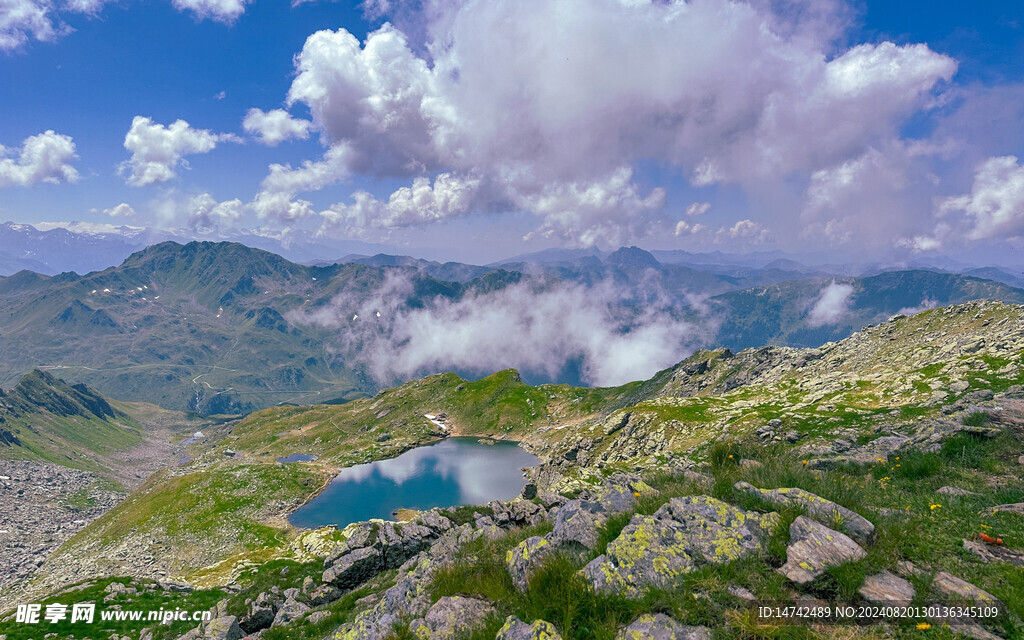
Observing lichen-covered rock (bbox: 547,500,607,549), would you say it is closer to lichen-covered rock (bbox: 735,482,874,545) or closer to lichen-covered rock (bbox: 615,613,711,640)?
lichen-covered rock (bbox: 615,613,711,640)

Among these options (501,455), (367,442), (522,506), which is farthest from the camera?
(367,442)

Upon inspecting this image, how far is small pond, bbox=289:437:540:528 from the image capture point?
104 m

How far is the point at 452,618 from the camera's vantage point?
390 inches

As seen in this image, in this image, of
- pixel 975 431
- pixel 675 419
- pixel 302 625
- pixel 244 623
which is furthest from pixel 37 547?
pixel 975 431

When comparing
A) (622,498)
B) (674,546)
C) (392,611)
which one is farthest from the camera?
(392,611)

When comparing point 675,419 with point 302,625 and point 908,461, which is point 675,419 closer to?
point 908,461

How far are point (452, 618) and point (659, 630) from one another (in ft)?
16.7

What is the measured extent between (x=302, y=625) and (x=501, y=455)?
136 meters

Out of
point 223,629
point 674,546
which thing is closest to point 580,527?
point 674,546

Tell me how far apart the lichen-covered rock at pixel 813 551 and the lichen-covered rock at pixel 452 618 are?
6.37m

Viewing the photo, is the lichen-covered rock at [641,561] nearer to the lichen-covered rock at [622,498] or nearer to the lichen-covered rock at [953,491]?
the lichen-covered rock at [622,498]

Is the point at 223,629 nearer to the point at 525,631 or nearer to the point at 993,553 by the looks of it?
the point at 525,631

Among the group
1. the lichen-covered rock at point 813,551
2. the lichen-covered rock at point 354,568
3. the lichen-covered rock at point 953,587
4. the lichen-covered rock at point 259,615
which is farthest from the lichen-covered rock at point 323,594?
the lichen-covered rock at point 953,587

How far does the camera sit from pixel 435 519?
38.0 metres
